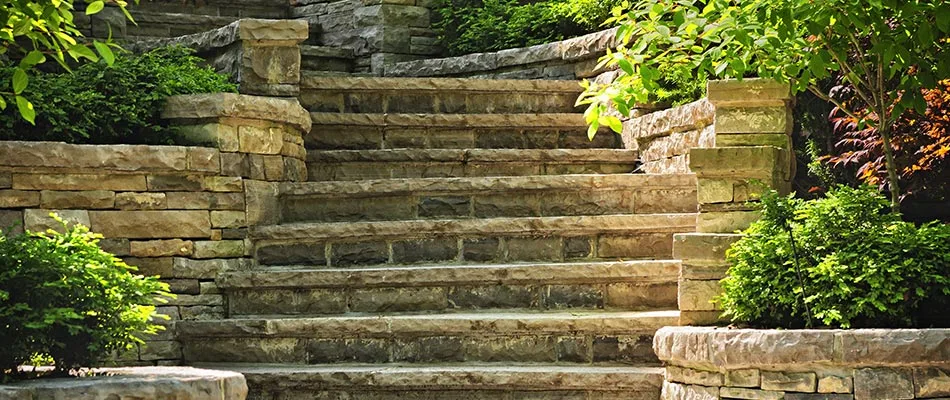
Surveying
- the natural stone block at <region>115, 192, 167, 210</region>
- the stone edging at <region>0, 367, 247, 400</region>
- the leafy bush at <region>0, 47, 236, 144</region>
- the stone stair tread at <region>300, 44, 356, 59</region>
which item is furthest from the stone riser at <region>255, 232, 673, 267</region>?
the stone stair tread at <region>300, 44, 356, 59</region>

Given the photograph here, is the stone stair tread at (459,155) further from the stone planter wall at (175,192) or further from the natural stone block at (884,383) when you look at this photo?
the natural stone block at (884,383)

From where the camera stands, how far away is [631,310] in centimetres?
622

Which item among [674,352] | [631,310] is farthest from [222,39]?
[674,352]

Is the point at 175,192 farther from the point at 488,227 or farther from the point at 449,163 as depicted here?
the point at 449,163

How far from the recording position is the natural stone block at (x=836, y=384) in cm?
480

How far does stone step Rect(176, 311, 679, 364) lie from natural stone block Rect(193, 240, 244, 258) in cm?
41

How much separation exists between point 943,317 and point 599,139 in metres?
3.39

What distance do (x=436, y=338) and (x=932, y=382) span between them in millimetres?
2337

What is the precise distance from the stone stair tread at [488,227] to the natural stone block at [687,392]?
1.17m

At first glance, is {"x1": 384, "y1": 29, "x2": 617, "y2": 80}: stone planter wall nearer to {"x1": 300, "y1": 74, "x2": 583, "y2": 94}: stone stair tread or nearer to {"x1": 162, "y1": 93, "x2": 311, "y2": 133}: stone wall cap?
{"x1": 300, "y1": 74, "x2": 583, "y2": 94}: stone stair tread

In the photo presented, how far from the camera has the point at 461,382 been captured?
5758mm

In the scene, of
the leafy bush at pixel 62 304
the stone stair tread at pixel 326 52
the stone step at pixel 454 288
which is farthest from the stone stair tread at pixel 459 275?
the stone stair tread at pixel 326 52

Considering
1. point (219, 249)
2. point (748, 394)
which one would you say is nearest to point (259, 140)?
point (219, 249)

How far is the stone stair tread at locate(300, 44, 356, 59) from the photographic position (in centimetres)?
984
